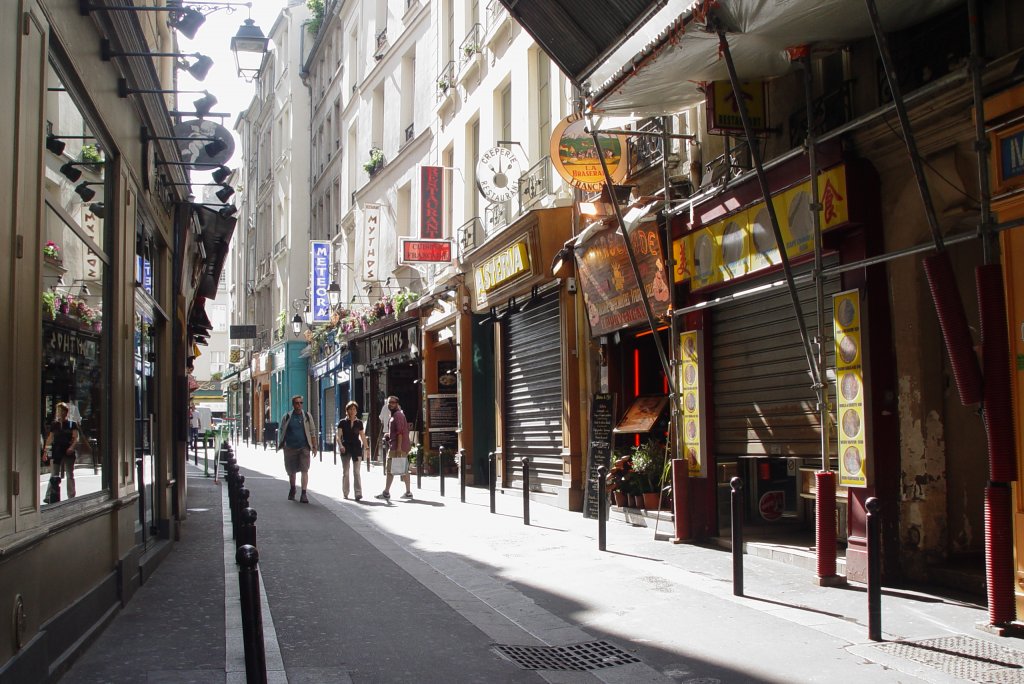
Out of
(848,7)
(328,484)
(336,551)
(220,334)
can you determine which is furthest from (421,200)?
(220,334)

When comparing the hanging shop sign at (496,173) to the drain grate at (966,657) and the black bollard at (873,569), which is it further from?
the drain grate at (966,657)

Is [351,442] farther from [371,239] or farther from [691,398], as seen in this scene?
[371,239]

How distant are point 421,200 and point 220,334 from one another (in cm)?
7213

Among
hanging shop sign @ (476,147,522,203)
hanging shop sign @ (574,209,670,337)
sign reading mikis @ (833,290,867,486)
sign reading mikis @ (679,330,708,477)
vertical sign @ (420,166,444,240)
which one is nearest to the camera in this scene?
sign reading mikis @ (833,290,867,486)

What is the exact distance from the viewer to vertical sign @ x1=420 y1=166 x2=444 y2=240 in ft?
77.2

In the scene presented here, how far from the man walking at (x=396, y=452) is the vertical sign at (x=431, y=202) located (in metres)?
5.78

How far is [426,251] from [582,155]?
30.6 feet

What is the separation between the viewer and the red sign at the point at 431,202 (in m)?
23.5

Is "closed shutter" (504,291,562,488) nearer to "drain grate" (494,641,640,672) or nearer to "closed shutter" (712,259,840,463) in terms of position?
"closed shutter" (712,259,840,463)

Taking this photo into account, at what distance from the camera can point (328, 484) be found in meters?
22.7

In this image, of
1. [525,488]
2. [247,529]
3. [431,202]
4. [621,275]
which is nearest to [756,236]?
[621,275]

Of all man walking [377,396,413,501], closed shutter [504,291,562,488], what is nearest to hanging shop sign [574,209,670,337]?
closed shutter [504,291,562,488]

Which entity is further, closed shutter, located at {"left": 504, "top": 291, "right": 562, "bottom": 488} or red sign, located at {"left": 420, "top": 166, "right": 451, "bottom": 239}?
red sign, located at {"left": 420, "top": 166, "right": 451, "bottom": 239}

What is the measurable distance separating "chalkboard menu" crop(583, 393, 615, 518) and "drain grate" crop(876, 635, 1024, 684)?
7.39m
